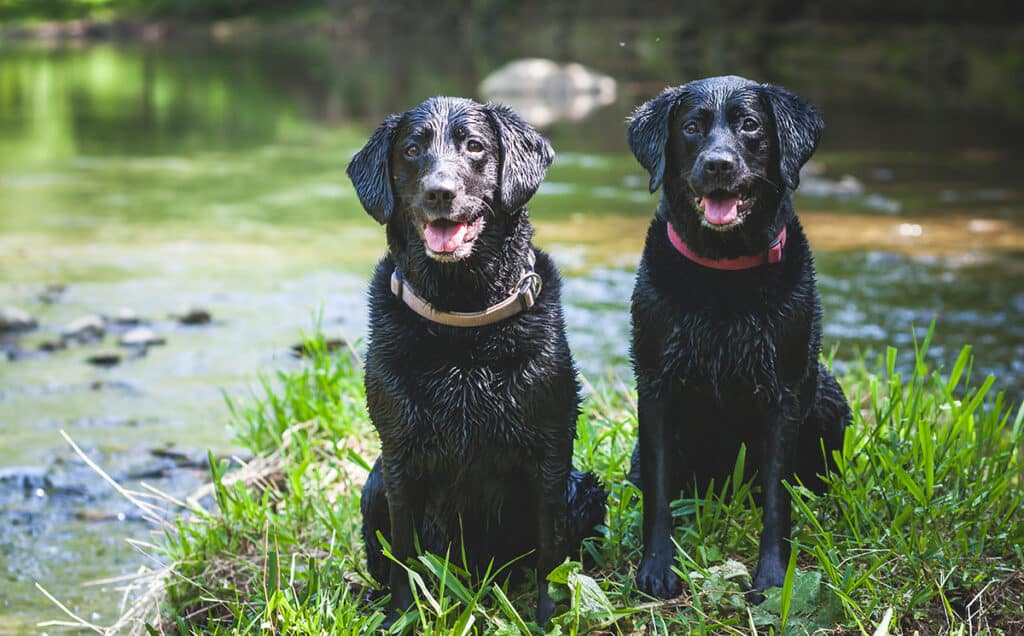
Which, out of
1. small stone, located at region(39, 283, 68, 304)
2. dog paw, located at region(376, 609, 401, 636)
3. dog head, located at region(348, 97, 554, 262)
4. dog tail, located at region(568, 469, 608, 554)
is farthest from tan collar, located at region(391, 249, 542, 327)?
small stone, located at region(39, 283, 68, 304)

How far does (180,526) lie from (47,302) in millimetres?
4966

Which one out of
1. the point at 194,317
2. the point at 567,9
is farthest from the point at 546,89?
the point at 567,9

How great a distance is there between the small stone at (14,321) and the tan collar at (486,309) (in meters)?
5.50

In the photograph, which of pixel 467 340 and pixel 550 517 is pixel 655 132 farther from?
pixel 550 517

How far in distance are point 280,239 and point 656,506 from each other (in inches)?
311

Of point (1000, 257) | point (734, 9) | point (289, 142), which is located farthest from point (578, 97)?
point (1000, 257)

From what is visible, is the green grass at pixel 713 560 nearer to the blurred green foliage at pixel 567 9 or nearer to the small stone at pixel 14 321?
the small stone at pixel 14 321

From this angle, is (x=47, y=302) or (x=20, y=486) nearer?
(x=20, y=486)

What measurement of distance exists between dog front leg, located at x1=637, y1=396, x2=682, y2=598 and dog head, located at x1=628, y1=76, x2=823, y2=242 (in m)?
0.58

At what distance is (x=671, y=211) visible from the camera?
11.8 ft

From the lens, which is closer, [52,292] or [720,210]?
[720,210]

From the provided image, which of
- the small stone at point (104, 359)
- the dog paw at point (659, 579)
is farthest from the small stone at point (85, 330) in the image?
the dog paw at point (659, 579)

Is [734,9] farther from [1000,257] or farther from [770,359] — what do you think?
[770,359]

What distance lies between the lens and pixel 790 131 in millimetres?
3463
